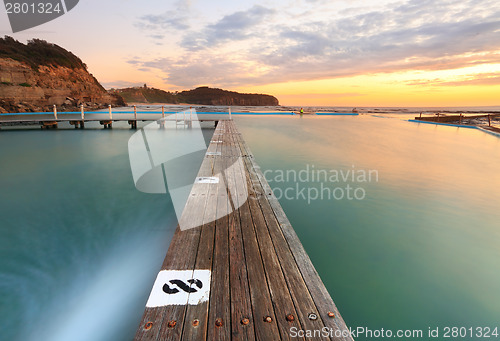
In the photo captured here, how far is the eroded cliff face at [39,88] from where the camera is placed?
35.6 metres

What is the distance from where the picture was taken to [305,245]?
4.00 metres

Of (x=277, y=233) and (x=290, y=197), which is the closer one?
(x=277, y=233)

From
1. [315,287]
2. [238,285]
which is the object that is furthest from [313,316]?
[238,285]

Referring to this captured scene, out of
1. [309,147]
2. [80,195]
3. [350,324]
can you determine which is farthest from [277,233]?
[309,147]

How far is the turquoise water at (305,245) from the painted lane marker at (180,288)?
3.59ft

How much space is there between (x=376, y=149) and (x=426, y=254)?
1073 cm

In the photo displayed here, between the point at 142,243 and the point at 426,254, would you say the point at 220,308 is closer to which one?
the point at 142,243

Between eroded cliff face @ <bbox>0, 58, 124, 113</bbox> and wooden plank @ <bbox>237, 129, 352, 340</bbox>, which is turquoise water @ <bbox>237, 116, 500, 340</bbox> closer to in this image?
wooden plank @ <bbox>237, 129, 352, 340</bbox>

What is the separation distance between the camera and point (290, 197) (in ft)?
19.7

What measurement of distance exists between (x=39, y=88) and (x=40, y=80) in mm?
3629

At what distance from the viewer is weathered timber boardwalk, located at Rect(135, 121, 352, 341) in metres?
1.56

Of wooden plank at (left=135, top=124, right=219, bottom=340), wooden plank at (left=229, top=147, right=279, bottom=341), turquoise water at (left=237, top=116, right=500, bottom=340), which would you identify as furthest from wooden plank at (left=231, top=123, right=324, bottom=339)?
turquoise water at (left=237, top=116, right=500, bottom=340)

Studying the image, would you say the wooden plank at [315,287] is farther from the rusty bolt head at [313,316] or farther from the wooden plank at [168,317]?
the wooden plank at [168,317]

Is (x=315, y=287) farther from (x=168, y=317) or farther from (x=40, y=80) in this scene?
(x=40, y=80)
